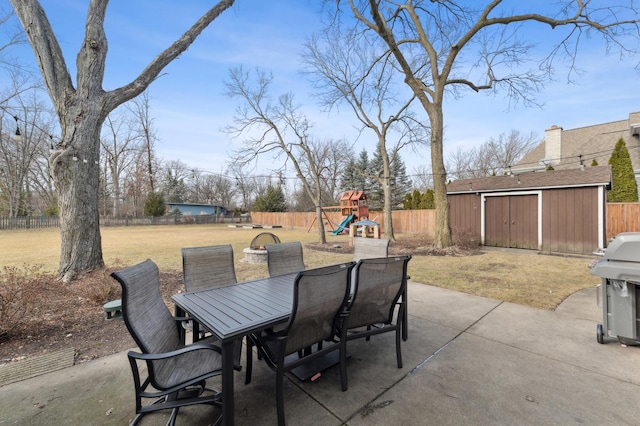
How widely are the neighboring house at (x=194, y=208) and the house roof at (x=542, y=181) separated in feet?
110

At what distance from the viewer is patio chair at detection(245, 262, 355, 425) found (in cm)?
178

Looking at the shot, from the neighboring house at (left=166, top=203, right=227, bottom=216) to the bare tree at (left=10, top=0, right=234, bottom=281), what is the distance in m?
32.8

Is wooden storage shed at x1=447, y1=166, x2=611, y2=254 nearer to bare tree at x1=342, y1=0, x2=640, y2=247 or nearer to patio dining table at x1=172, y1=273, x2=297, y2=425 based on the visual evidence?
bare tree at x1=342, y1=0, x2=640, y2=247

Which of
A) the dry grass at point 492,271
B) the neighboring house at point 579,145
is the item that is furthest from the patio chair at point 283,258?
the neighboring house at point 579,145

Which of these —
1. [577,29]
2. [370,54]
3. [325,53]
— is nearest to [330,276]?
[577,29]

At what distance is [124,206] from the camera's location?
32.9 metres

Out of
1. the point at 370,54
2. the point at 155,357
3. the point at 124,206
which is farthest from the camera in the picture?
the point at 124,206

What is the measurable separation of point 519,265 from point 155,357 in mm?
8482

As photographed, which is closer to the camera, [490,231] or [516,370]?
[516,370]

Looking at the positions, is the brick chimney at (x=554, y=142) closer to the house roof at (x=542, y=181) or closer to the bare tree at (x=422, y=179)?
the house roof at (x=542, y=181)

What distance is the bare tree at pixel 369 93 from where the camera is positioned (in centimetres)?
1333

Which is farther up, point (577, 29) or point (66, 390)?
point (577, 29)

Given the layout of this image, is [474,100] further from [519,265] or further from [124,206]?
[124,206]

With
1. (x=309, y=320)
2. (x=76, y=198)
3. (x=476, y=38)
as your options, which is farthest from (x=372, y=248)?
(x=476, y=38)
